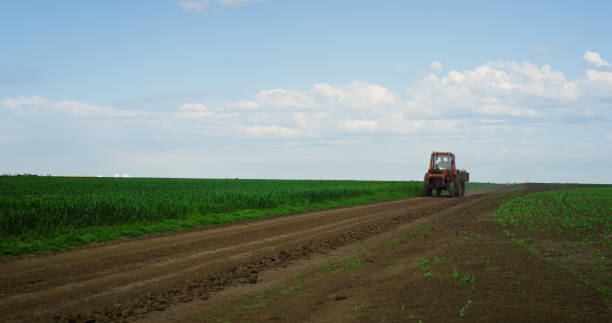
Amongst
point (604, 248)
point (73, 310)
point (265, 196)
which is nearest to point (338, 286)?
point (73, 310)

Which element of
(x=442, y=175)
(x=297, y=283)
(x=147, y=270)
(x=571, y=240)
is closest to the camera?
(x=297, y=283)

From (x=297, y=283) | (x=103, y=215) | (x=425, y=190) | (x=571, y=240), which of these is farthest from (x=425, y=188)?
(x=297, y=283)

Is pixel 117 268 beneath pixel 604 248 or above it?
beneath

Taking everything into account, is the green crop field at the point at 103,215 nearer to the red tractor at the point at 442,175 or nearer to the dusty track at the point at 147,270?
the dusty track at the point at 147,270

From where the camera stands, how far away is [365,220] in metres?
20.1

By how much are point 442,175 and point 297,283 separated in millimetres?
31758

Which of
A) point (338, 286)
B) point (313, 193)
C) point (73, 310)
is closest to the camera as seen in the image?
point (73, 310)

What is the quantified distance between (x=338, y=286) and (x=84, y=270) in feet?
Result: 19.7

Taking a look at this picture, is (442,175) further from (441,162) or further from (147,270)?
(147,270)

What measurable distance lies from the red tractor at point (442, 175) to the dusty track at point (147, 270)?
896 inches

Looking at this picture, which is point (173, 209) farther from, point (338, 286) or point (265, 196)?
point (338, 286)

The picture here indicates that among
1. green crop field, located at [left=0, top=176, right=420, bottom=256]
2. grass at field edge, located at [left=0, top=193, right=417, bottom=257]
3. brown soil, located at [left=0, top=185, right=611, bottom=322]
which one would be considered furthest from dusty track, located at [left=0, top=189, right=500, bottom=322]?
green crop field, located at [left=0, top=176, right=420, bottom=256]

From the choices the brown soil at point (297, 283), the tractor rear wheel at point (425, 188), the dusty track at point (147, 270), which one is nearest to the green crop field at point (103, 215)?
the dusty track at point (147, 270)

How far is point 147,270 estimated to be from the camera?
991 centimetres
